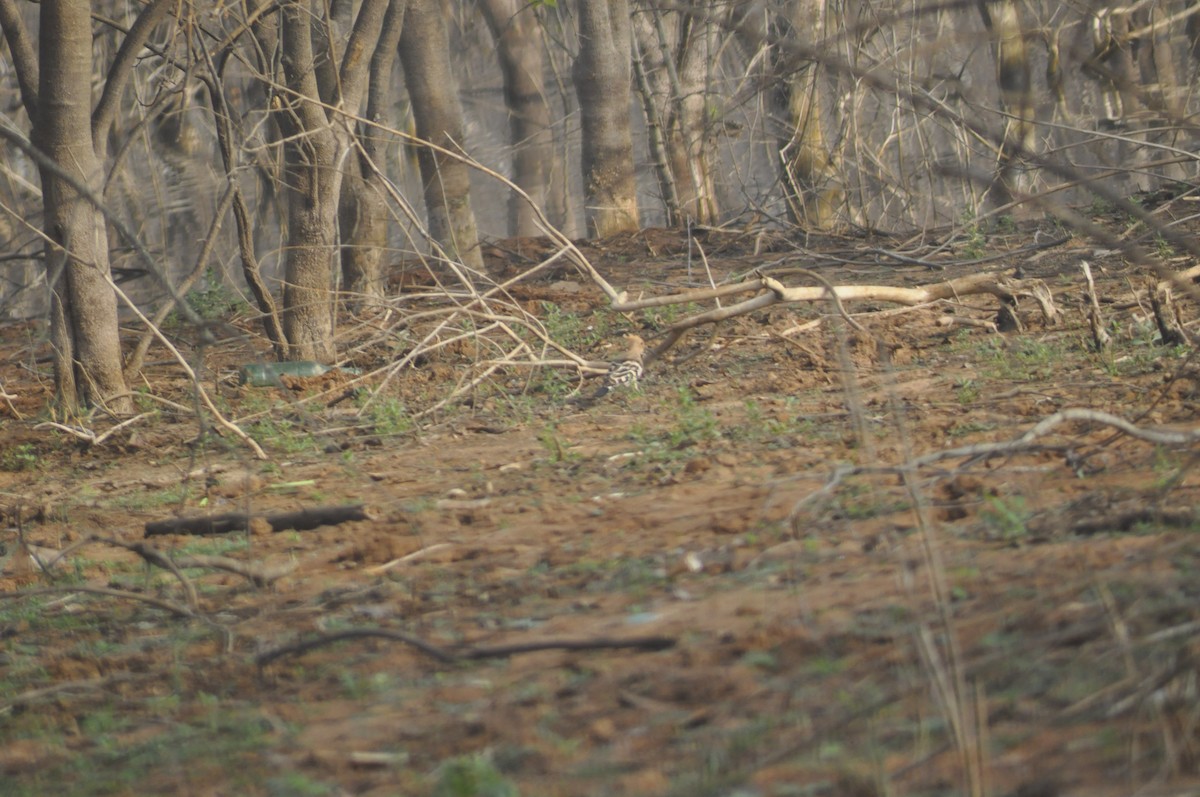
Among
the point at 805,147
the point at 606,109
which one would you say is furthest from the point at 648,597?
the point at 606,109

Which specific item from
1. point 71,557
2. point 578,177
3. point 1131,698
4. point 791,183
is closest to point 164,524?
point 71,557

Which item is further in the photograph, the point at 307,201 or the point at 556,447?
the point at 307,201

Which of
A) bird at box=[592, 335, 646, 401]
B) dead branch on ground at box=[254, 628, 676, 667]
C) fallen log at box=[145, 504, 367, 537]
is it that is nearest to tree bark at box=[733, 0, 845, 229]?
bird at box=[592, 335, 646, 401]

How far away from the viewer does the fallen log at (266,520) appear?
15.1 ft

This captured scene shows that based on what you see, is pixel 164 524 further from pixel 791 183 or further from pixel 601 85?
pixel 601 85

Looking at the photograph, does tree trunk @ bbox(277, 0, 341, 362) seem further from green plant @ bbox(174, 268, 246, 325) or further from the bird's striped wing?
green plant @ bbox(174, 268, 246, 325)

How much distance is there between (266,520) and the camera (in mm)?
4727

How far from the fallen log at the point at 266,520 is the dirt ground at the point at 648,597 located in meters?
0.06

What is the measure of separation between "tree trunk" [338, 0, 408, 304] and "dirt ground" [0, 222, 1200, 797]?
10.2 ft

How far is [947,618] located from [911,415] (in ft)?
11.0

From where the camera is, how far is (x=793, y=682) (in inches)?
100

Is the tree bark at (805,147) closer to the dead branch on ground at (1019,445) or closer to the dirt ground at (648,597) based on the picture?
the dirt ground at (648,597)

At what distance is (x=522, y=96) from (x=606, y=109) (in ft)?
20.5

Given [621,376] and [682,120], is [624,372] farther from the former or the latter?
[682,120]
